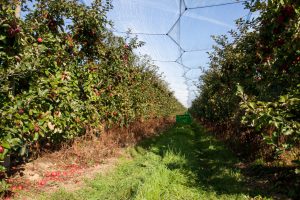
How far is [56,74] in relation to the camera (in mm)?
5121

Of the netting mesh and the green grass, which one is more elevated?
the netting mesh

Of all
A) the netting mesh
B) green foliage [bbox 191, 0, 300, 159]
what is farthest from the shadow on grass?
the netting mesh

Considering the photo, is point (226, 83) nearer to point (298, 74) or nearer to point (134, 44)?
point (134, 44)

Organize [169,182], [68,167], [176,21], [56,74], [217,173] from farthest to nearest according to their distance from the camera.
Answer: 1. [176,21]
2. [217,173]
3. [68,167]
4. [169,182]
5. [56,74]

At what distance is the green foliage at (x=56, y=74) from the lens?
4191 mm

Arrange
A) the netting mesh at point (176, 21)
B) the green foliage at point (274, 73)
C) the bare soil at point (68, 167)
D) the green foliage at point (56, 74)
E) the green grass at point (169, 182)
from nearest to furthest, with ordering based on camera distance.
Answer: the green foliage at point (274, 73), the green foliage at point (56, 74), the green grass at point (169, 182), the bare soil at point (68, 167), the netting mesh at point (176, 21)

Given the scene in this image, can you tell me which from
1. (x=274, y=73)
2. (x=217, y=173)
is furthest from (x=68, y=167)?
(x=274, y=73)

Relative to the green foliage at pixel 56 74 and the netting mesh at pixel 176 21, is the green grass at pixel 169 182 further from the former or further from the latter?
the netting mesh at pixel 176 21

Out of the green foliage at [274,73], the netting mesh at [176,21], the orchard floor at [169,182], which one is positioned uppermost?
the netting mesh at [176,21]

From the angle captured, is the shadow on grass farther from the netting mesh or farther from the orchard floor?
the netting mesh

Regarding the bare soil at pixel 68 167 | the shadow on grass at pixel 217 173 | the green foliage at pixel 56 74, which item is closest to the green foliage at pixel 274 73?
the shadow on grass at pixel 217 173

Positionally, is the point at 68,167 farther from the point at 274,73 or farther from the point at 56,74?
the point at 274,73

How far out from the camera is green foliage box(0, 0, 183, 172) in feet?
13.8

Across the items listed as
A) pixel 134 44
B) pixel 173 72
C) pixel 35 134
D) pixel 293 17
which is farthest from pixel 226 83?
pixel 173 72
